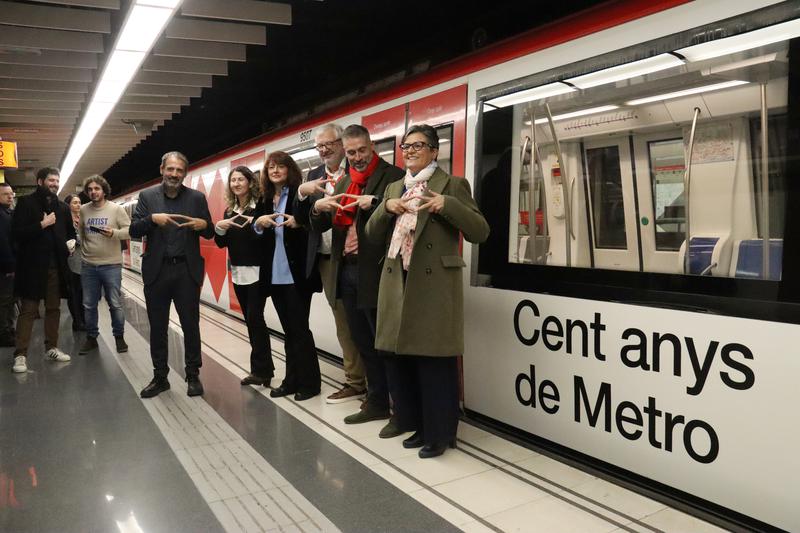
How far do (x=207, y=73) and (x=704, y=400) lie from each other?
5.20 m

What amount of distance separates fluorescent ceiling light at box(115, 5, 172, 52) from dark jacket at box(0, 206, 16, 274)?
1.84 m

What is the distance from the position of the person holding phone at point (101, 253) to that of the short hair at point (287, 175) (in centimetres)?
190

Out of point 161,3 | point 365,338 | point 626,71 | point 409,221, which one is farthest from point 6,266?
point 626,71

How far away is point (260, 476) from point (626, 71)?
2266 millimetres

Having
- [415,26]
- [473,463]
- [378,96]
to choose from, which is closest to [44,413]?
[473,463]

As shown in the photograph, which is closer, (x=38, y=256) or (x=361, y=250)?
(x=361, y=250)

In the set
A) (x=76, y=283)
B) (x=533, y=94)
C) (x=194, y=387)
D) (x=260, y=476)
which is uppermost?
(x=533, y=94)

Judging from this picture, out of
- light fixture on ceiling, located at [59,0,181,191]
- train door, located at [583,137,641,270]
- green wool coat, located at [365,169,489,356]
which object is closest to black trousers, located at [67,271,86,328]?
light fixture on ceiling, located at [59,0,181,191]

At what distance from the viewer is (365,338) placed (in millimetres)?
3176

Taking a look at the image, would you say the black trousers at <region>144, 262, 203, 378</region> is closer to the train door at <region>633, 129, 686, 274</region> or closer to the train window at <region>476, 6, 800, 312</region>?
the train window at <region>476, 6, 800, 312</region>

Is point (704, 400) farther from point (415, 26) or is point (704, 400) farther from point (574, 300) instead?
point (415, 26)

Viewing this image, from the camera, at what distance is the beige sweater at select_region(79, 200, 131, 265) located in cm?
491

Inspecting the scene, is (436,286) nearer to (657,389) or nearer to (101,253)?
(657,389)

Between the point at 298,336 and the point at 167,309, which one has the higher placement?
the point at 167,309
